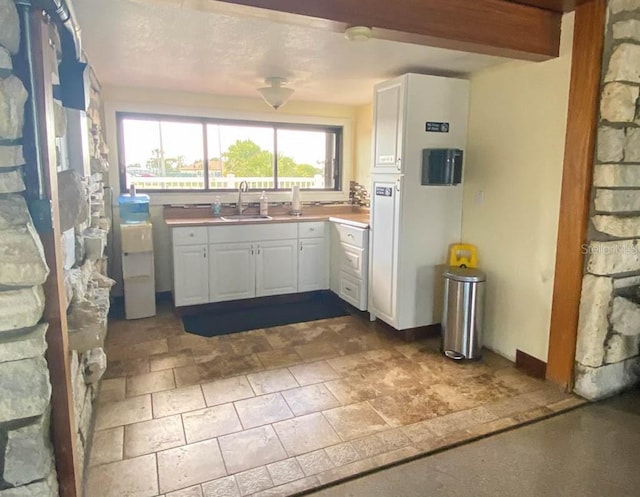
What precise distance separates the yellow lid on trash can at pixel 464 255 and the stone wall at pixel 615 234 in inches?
34.7

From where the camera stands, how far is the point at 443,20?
210 cm

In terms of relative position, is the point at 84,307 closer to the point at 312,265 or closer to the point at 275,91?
the point at 275,91

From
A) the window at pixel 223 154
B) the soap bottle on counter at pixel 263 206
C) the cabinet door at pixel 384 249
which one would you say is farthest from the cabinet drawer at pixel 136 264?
the cabinet door at pixel 384 249

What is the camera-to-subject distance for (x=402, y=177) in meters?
3.19

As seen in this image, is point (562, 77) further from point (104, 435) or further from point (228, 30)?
point (104, 435)

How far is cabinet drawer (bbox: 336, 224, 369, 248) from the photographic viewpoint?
149 inches

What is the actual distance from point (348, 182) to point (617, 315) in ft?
10.1

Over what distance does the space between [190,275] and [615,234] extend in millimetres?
3226

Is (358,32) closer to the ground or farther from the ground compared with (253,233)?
farther from the ground

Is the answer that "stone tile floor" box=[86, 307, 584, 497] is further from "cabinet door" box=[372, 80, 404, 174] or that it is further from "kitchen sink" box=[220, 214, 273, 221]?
"cabinet door" box=[372, 80, 404, 174]

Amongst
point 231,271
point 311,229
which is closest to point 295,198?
point 311,229

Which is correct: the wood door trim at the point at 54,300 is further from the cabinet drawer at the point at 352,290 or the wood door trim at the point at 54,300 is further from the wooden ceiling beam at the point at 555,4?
the cabinet drawer at the point at 352,290

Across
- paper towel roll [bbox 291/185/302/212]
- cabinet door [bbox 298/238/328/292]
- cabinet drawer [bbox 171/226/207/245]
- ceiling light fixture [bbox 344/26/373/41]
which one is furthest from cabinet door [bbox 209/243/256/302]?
ceiling light fixture [bbox 344/26/373/41]

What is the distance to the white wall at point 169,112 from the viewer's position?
4.00 meters
